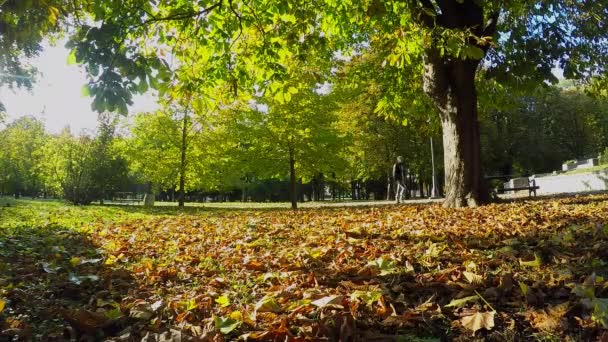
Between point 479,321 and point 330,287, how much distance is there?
1.15 m

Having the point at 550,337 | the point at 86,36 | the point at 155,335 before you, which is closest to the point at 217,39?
the point at 86,36

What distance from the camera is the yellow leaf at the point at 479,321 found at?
252cm

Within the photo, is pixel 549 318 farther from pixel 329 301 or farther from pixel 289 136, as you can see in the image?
pixel 289 136

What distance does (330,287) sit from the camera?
337 centimetres

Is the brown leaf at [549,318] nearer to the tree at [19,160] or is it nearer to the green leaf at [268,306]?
the green leaf at [268,306]

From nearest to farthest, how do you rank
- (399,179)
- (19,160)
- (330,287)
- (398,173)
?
1. (330,287)
2. (399,179)
3. (398,173)
4. (19,160)

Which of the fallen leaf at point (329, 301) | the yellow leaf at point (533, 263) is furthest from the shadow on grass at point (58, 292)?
the yellow leaf at point (533, 263)

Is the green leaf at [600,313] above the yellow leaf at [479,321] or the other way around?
above

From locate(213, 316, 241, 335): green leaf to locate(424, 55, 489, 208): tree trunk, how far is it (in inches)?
305

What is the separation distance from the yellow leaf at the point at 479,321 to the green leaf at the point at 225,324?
134 cm

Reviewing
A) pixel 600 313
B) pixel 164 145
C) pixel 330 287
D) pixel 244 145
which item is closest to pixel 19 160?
pixel 164 145

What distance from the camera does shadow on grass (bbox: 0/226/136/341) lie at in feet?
9.00

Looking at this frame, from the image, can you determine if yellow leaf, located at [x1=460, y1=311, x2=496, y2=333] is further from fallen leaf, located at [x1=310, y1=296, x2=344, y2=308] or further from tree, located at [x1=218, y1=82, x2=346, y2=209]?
tree, located at [x1=218, y1=82, x2=346, y2=209]

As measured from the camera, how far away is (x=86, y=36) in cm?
420
